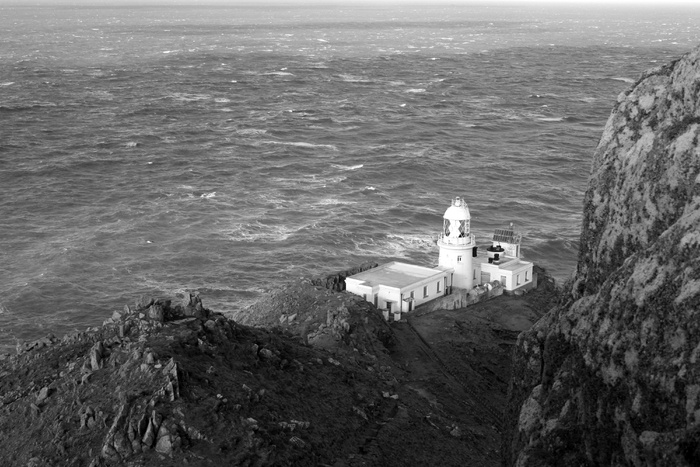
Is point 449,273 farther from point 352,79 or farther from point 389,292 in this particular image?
point 352,79

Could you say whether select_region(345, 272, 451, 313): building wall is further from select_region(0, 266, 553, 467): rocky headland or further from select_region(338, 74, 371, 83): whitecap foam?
select_region(338, 74, 371, 83): whitecap foam

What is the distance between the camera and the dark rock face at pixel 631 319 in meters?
16.7

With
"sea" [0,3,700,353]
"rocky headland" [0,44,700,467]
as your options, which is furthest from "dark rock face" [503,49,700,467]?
"sea" [0,3,700,353]

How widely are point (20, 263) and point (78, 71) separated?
4567 inches

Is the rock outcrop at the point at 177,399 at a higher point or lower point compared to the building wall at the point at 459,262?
higher

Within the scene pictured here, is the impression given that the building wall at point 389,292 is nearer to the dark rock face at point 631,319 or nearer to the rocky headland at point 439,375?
the rocky headland at point 439,375

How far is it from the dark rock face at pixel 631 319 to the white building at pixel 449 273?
82.0 ft

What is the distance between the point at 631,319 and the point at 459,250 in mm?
32510

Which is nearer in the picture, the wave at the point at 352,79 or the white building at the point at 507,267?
the white building at the point at 507,267

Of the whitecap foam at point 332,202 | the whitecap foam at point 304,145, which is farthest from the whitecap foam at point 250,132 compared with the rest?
the whitecap foam at point 332,202

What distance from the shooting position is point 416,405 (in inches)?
1403

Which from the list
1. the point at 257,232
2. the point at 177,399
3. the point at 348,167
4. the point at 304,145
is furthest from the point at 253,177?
the point at 177,399

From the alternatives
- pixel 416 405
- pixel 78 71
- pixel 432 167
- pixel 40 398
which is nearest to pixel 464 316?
pixel 416 405

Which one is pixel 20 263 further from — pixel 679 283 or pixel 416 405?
pixel 679 283
